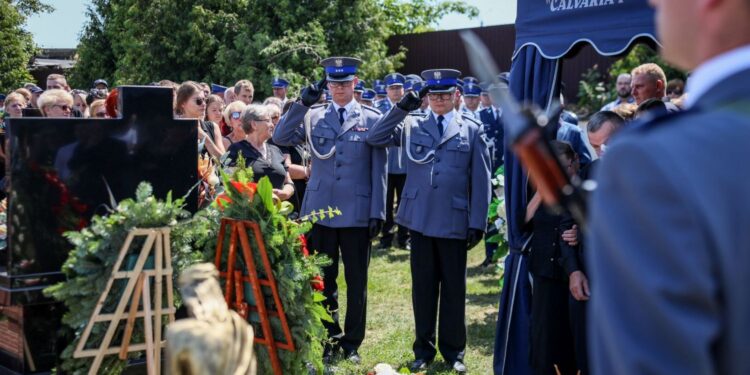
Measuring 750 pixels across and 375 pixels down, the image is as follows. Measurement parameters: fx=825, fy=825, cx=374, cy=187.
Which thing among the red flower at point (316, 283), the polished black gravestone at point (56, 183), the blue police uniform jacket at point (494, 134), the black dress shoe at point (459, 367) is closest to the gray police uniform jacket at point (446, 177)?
A: the black dress shoe at point (459, 367)

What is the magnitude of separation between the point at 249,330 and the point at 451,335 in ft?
11.4

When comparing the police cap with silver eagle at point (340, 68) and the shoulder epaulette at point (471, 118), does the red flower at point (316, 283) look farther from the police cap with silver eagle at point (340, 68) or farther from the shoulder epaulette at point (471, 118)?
the police cap with silver eagle at point (340, 68)

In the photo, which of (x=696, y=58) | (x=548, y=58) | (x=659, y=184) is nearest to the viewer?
(x=659, y=184)

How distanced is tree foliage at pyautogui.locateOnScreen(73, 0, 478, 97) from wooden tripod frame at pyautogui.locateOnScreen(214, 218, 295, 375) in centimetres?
1652

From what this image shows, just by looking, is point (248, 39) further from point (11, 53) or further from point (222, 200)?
point (222, 200)

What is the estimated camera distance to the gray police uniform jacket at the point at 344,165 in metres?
6.22

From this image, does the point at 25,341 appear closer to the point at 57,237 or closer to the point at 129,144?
the point at 57,237

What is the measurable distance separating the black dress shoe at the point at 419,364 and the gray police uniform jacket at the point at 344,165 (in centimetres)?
108

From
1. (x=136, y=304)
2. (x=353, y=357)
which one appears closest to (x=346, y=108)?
(x=353, y=357)

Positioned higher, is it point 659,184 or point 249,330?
→ point 659,184

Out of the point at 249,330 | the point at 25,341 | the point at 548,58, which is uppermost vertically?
the point at 548,58

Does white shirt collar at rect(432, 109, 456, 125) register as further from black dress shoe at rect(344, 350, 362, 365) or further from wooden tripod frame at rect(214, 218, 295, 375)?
wooden tripod frame at rect(214, 218, 295, 375)

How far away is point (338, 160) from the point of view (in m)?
6.30

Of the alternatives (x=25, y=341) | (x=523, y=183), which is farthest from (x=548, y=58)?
(x=25, y=341)
